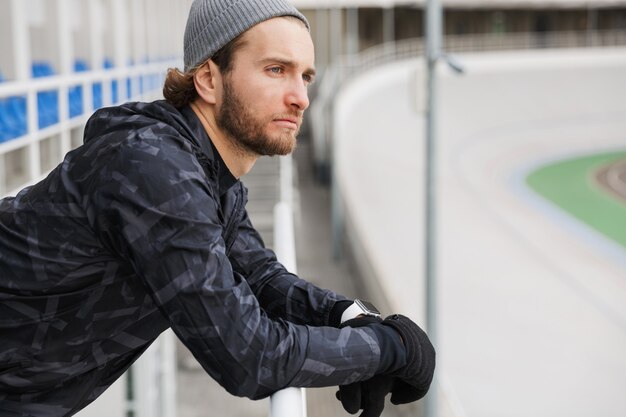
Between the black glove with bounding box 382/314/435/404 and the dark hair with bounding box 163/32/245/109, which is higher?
the dark hair with bounding box 163/32/245/109

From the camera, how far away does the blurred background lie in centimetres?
596

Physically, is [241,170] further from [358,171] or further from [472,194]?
[472,194]

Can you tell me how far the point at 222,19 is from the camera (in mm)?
2174

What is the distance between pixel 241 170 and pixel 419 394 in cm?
76

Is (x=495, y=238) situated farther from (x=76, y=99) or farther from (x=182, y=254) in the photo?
(x=182, y=254)

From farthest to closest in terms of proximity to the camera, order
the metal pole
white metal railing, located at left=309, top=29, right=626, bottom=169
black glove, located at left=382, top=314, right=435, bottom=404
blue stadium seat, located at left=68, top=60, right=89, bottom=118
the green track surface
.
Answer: the green track surface → white metal railing, located at left=309, top=29, right=626, bottom=169 → the metal pole → blue stadium seat, located at left=68, top=60, right=89, bottom=118 → black glove, located at left=382, top=314, right=435, bottom=404

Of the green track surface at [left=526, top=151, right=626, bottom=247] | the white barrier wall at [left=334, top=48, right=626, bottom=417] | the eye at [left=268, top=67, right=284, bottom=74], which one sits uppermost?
the eye at [left=268, top=67, right=284, bottom=74]

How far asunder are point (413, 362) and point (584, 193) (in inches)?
1310

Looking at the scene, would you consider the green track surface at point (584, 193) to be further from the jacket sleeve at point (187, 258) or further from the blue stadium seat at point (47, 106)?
the jacket sleeve at point (187, 258)

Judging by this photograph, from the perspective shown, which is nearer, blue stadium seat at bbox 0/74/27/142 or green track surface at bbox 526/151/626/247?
blue stadium seat at bbox 0/74/27/142

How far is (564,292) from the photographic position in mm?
19562

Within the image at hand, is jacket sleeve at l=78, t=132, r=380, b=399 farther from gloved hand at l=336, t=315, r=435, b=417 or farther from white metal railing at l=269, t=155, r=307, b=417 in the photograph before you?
gloved hand at l=336, t=315, r=435, b=417

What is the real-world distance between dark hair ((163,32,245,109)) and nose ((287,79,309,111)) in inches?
6.5

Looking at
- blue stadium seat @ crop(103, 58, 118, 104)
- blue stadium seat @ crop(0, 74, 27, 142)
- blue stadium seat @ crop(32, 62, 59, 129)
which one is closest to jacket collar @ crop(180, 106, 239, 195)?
blue stadium seat @ crop(0, 74, 27, 142)
